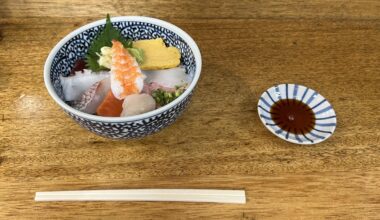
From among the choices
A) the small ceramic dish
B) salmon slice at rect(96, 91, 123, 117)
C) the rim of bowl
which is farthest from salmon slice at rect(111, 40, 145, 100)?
the small ceramic dish

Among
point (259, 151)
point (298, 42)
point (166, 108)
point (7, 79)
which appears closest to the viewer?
point (166, 108)

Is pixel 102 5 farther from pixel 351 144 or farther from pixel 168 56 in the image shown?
pixel 351 144

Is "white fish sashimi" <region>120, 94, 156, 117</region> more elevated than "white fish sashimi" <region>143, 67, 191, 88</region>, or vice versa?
"white fish sashimi" <region>143, 67, 191, 88</region>

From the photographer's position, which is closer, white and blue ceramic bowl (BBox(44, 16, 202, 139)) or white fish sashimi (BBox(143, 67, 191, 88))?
white and blue ceramic bowl (BBox(44, 16, 202, 139))

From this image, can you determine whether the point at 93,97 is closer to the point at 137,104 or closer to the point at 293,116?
the point at 137,104

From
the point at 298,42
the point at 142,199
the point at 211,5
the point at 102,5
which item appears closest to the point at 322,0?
the point at 298,42

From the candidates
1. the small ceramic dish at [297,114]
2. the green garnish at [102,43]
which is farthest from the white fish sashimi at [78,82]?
the small ceramic dish at [297,114]

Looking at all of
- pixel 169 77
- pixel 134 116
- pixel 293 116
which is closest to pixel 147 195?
pixel 134 116

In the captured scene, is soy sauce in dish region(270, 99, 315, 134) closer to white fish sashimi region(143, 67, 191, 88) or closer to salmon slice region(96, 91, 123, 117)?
white fish sashimi region(143, 67, 191, 88)
